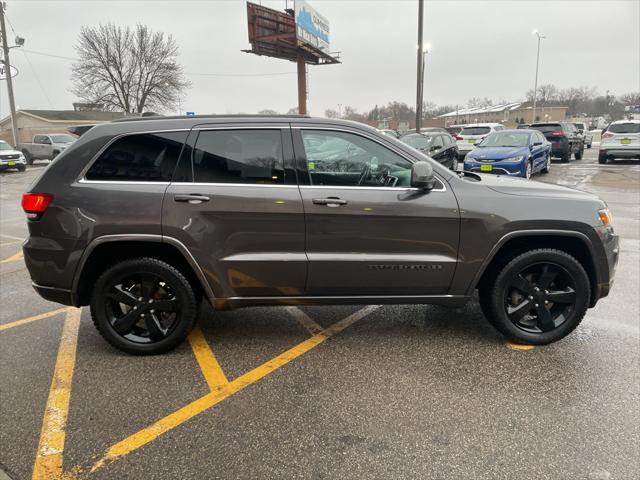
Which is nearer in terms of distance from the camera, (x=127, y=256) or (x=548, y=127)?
(x=127, y=256)

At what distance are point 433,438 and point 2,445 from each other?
2.40m

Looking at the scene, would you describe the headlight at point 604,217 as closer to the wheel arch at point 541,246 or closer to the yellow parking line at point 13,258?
the wheel arch at point 541,246

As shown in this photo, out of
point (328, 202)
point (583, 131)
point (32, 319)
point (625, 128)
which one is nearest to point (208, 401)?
point (328, 202)

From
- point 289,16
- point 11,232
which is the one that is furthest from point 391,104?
point 11,232

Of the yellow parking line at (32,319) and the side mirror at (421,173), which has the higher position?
the side mirror at (421,173)

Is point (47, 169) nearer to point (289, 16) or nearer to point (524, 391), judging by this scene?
point (524, 391)

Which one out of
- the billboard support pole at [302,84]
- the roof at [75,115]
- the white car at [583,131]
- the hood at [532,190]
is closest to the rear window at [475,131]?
the white car at [583,131]

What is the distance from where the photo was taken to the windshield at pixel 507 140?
13.3 m

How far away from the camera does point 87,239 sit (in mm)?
3250

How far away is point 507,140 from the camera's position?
13.4 meters

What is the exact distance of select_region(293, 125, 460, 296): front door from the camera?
3.29 metres

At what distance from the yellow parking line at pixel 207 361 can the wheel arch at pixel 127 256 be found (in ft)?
1.57

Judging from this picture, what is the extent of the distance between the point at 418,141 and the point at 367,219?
11585 mm

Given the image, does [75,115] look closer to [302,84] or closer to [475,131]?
[302,84]
